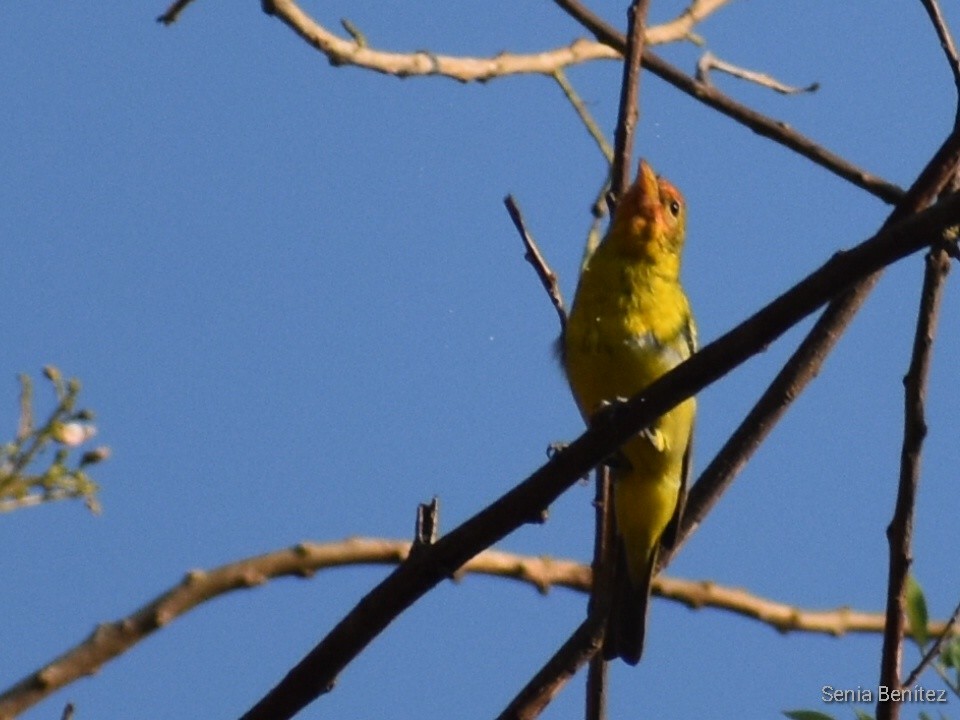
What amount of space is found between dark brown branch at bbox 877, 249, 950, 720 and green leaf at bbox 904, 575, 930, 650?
575 millimetres

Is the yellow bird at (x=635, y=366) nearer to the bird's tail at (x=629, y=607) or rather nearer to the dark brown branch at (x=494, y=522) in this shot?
the bird's tail at (x=629, y=607)

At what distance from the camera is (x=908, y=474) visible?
7.36 feet

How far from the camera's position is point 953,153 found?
2.64m

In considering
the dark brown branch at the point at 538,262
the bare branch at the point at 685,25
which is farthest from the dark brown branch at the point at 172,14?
the bare branch at the point at 685,25

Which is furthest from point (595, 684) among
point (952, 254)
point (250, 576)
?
point (952, 254)

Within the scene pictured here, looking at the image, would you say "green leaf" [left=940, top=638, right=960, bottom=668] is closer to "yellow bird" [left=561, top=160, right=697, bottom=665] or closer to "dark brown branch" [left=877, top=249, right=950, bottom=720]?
"dark brown branch" [left=877, top=249, right=950, bottom=720]

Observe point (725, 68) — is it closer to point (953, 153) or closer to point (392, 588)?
point (953, 153)

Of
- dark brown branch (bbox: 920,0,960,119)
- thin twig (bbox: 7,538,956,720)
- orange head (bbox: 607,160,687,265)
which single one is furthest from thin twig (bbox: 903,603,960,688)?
orange head (bbox: 607,160,687,265)

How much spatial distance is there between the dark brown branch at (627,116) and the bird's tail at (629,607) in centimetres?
139

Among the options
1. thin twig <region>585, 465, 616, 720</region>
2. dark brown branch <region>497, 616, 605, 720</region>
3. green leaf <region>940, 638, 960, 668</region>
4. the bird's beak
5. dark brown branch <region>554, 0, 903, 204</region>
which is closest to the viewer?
dark brown branch <region>497, 616, 605, 720</region>

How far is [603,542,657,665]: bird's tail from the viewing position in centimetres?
391

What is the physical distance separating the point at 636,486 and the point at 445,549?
184cm

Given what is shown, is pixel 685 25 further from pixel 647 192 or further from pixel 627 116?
pixel 627 116

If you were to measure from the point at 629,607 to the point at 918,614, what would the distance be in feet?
3.99
